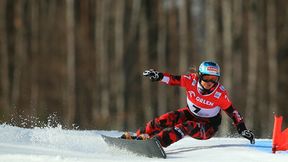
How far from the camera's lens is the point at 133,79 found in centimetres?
2533

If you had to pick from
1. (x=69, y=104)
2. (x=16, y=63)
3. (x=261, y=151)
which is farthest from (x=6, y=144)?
(x=16, y=63)

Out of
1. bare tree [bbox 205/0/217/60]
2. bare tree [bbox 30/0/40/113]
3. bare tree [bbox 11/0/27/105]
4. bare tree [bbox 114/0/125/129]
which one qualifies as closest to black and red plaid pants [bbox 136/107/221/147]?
bare tree [bbox 205/0/217/60]

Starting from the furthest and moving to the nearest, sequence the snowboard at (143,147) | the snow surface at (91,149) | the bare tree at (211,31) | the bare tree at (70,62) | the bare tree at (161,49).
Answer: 1. the bare tree at (161,49)
2. the bare tree at (70,62)
3. the bare tree at (211,31)
4. the snowboard at (143,147)
5. the snow surface at (91,149)


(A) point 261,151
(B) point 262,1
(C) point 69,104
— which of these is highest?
(B) point 262,1

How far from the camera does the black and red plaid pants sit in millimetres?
6840

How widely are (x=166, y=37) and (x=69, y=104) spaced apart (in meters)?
5.18

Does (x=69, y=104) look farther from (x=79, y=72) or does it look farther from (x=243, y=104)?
(x=243, y=104)

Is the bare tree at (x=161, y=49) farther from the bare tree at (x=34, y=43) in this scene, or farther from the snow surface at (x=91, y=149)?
the snow surface at (x=91, y=149)

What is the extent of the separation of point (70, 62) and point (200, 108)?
1832cm

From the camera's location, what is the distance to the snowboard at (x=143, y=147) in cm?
632

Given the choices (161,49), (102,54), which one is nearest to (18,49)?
(102,54)

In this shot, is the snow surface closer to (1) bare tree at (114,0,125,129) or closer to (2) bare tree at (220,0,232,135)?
(2) bare tree at (220,0,232,135)

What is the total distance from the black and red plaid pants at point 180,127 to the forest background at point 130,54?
14.9 metres

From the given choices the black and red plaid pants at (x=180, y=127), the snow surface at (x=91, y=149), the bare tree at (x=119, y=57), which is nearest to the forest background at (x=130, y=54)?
the bare tree at (x=119, y=57)
